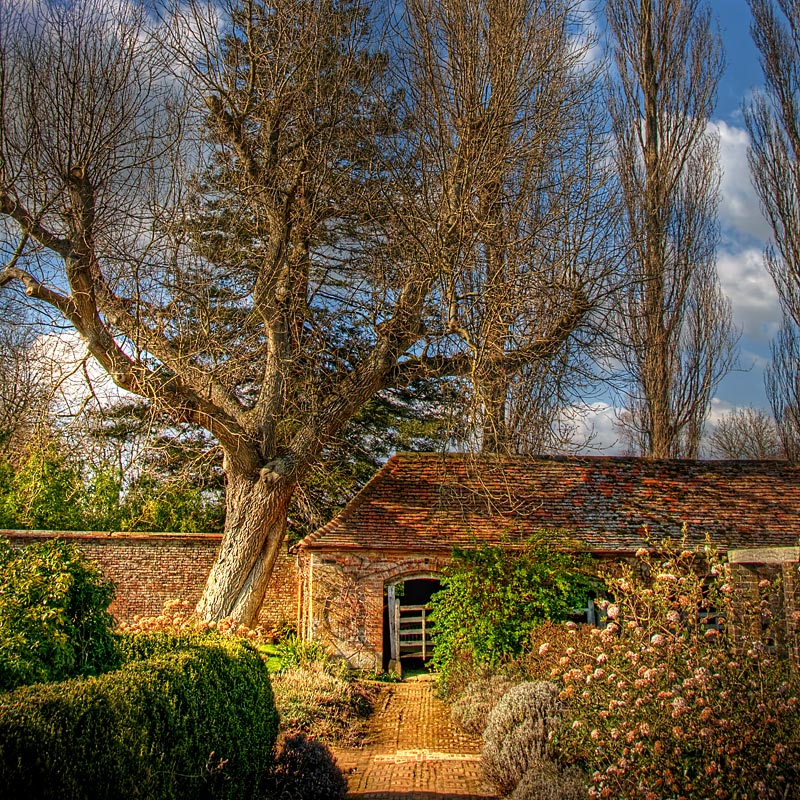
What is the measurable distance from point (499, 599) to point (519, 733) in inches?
189

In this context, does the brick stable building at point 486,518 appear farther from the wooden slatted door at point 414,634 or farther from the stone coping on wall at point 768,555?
the stone coping on wall at point 768,555

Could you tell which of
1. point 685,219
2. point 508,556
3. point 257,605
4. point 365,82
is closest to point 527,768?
point 508,556

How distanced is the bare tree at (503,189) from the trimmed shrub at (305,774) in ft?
21.7

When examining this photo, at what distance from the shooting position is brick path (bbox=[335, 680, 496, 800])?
785cm

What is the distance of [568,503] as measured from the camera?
16.2m

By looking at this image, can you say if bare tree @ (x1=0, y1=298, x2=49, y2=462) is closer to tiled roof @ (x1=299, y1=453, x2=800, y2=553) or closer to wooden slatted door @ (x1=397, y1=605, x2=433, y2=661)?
tiled roof @ (x1=299, y1=453, x2=800, y2=553)

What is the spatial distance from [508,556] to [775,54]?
1982 cm

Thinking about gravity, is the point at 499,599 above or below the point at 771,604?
below

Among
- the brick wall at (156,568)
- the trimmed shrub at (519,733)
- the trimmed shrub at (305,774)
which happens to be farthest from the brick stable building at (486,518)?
the trimmed shrub at (305,774)

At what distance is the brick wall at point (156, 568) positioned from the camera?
17.8m

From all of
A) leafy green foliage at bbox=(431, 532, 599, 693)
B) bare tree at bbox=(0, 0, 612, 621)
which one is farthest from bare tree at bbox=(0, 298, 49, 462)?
leafy green foliage at bbox=(431, 532, 599, 693)

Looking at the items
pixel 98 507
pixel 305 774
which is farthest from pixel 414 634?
pixel 98 507

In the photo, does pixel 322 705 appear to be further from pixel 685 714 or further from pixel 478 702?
pixel 685 714

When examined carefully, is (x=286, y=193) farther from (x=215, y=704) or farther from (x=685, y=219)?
(x=685, y=219)
